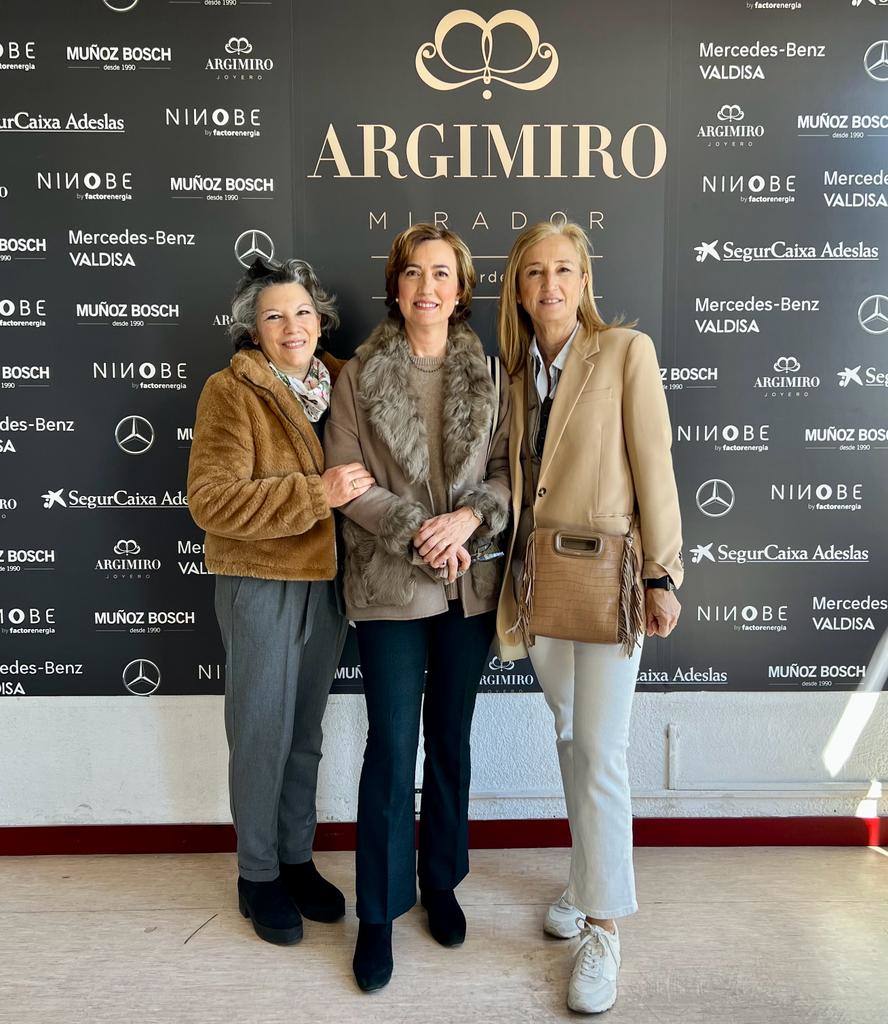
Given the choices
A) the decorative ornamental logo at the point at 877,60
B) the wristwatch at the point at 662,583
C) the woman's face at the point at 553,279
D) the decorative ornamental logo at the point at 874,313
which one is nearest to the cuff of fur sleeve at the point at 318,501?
the woman's face at the point at 553,279

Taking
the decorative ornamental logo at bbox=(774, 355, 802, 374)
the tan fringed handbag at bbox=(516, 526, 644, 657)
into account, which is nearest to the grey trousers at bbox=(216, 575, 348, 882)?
the tan fringed handbag at bbox=(516, 526, 644, 657)

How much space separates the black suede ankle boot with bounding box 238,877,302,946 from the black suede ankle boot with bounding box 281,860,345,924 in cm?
7

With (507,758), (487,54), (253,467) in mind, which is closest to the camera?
(253,467)

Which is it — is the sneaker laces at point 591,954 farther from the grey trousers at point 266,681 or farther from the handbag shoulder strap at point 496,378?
the handbag shoulder strap at point 496,378

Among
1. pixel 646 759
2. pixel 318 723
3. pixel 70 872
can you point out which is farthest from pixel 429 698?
pixel 70 872

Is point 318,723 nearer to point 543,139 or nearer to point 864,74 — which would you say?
point 543,139

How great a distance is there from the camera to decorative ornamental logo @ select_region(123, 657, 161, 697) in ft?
8.85

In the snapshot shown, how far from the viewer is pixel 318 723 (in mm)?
2391

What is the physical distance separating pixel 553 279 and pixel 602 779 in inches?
49.6

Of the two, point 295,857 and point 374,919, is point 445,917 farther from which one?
point 295,857

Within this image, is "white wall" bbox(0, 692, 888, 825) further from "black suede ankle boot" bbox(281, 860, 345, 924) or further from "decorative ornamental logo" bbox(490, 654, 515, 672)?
"black suede ankle boot" bbox(281, 860, 345, 924)

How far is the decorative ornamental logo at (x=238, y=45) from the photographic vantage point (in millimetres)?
2508

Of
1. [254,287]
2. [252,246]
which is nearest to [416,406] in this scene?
[254,287]

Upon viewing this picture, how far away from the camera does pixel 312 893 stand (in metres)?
2.35
